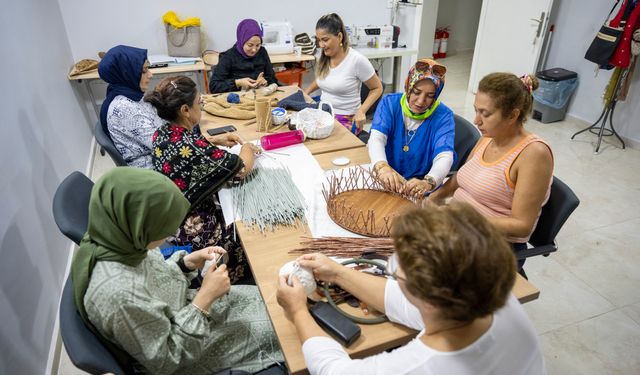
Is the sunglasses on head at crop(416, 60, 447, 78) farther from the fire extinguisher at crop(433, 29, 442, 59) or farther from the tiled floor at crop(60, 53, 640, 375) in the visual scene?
the fire extinguisher at crop(433, 29, 442, 59)

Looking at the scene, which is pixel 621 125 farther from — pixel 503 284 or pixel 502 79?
pixel 503 284

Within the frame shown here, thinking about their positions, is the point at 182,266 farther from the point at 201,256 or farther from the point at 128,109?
the point at 128,109

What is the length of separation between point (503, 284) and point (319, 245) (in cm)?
69

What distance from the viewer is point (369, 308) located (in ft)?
3.55

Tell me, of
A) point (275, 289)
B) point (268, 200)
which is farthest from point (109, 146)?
point (275, 289)

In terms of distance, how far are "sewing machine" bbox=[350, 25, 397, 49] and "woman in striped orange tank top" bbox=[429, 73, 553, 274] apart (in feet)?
10.5

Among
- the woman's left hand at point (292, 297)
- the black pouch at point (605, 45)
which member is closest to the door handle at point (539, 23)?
the black pouch at point (605, 45)

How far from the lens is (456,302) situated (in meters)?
0.68

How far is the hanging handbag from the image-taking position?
3432mm

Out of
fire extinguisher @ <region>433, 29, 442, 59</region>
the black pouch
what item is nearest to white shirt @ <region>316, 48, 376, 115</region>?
the black pouch

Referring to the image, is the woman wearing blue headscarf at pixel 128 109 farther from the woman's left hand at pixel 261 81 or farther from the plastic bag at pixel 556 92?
the plastic bag at pixel 556 92

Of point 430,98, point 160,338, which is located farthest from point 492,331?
point 430,98

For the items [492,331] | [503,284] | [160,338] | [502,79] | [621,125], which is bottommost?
[621,125]

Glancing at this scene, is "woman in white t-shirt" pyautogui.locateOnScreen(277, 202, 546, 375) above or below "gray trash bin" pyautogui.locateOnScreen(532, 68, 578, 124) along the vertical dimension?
above
